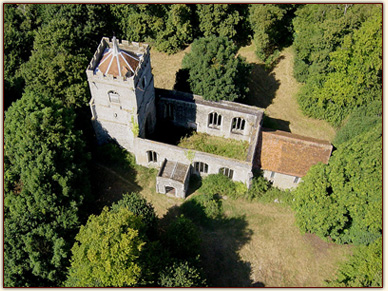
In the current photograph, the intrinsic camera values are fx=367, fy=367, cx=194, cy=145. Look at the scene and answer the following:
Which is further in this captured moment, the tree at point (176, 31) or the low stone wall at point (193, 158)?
the tree at point (176, 31)

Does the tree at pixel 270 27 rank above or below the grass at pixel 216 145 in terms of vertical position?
above

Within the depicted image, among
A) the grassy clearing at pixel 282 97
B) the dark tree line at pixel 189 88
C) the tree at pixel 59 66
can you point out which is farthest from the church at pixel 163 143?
the grassy clearing at pixel 282 97

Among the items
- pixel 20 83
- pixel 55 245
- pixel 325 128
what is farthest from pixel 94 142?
pixel 325 128

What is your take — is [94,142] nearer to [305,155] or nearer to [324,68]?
[305,155]

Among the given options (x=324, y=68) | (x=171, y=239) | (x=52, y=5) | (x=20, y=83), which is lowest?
(x=171, y=239)

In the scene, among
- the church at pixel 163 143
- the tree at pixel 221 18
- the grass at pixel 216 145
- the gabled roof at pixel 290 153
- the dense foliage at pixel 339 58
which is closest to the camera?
the church at pixel 163 143

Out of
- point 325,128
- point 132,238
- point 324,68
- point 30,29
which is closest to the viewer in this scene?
point 132,238

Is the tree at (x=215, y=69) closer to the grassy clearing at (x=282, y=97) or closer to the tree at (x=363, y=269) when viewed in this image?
the grassy clearing at (x=282, y=97)
